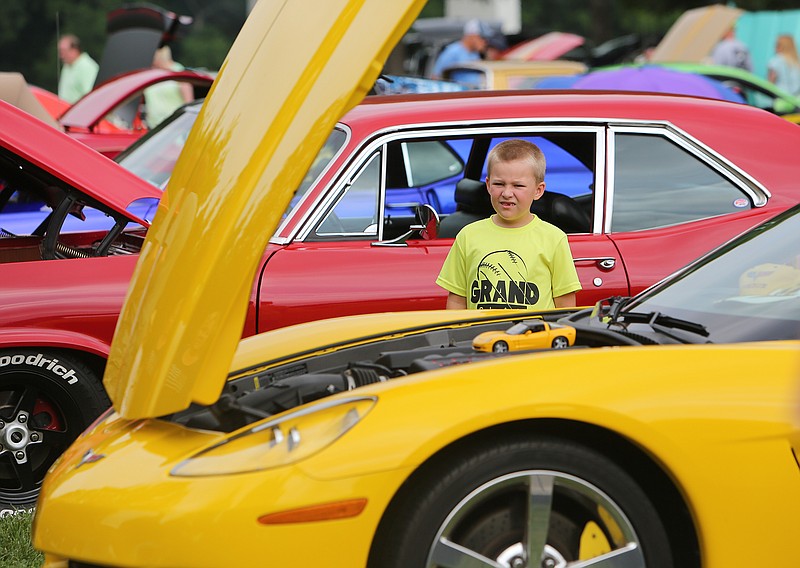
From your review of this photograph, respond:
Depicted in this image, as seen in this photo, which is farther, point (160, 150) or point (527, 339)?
point (160, 150)

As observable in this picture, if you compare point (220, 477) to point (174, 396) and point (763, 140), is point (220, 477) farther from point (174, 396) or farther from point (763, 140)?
point (763, 140)

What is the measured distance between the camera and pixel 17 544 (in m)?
4.11

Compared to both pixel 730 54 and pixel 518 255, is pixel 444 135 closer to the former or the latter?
pixel 518 255

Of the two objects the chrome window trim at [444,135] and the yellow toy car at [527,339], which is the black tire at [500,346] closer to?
the yellow toy car at [527,339]

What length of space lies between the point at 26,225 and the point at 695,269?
4.22 m

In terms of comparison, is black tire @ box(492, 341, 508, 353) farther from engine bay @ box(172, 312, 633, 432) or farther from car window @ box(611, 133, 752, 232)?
car window @ box(611, 133, 752, 232)

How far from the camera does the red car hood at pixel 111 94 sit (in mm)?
9138

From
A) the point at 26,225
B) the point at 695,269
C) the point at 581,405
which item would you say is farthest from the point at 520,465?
the point at 26,225

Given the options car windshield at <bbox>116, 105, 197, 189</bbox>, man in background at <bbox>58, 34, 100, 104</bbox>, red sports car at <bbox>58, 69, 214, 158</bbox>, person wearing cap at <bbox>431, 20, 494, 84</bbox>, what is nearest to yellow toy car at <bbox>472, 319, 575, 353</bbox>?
car windshield at <bbox>116, 105, 197, 189</bbox>

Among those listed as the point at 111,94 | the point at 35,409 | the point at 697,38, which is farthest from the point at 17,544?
the point at 697,38

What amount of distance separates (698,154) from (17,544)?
10.3 ft

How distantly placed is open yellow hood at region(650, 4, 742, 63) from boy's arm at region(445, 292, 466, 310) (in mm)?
11392

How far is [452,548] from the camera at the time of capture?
2.80 meters

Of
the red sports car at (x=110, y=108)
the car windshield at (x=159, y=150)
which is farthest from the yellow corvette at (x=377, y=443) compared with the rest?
the red sports car at (x=110, y=108)
